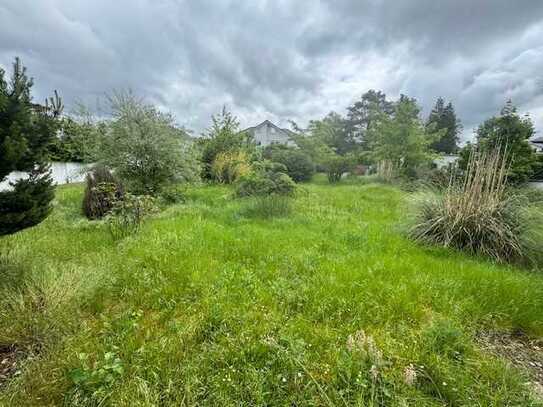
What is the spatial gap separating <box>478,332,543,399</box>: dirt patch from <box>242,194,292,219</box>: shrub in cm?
388

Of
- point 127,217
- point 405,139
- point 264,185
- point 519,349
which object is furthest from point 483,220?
point 405,139

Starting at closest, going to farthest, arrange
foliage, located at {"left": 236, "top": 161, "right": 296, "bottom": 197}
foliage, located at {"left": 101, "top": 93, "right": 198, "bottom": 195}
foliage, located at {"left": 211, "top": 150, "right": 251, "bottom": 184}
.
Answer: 1. foliage, located at {"left": 101, "top": 93, "right": 198, "bottom": 195}
2. foliage, located at {"left": 236, "top": 161, "right": 296, "bottom": 197}
3. foliage, located at {"left": 211, "top": 150, "right": 251, "bottom": 184}

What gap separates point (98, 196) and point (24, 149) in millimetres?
3802

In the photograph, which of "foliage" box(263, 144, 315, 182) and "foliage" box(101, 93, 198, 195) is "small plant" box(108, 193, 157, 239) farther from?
"foliage" box(263, 144, 315, 182)

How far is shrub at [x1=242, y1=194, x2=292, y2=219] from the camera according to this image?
5434mm

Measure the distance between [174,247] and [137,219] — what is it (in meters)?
1.36

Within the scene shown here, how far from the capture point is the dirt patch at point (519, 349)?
1.69 m

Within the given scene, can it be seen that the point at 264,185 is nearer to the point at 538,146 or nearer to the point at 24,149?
the point at 24,149

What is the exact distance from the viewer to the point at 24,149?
6.70 ft

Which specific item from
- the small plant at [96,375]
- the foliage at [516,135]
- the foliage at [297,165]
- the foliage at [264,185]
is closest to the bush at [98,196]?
the foliage at [264,185]

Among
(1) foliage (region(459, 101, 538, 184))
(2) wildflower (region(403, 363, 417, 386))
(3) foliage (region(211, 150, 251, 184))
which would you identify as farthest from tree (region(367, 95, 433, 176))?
(2) wildflower (region(403, 363, 417, 386))

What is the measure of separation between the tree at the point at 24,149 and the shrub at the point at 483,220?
16.3ft

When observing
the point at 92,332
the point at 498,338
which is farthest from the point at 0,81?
the point at 498,338

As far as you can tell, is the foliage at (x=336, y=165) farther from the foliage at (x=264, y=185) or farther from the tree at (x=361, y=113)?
the tree at (x=361, y=113)
